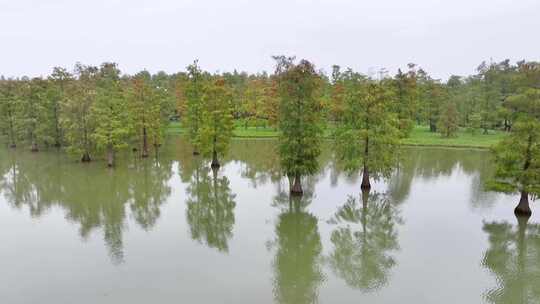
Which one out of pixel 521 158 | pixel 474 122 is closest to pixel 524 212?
pixel 521 158

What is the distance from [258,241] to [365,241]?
5.57 meters

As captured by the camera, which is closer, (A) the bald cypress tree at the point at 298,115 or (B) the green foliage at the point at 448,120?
(A) the bald cypress tree at the point at 298,115

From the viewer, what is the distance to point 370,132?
27625 millimetres

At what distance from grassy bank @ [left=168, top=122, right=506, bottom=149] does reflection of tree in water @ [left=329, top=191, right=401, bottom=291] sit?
76.7 feet

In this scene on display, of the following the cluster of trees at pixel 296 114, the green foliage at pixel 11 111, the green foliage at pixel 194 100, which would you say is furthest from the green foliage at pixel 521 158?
the green foliage at pixel 11 111

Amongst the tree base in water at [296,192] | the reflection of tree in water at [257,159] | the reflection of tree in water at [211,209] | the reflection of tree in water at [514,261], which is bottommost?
the reflection of tree in water at [514,261]

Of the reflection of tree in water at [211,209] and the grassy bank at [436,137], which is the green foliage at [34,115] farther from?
the reflection of tree in water at [211,209]

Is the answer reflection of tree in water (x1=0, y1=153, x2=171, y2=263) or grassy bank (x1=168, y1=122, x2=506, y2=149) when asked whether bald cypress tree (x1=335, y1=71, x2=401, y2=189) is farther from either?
grassy bank (x1=168, y1=122, x2=506, y2=149)

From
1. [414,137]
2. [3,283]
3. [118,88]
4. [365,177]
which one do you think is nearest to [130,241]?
[3,283]

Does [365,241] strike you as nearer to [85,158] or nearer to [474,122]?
[85,158]

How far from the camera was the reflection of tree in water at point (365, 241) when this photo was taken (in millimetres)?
15805

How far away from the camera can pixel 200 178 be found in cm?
→ 3409

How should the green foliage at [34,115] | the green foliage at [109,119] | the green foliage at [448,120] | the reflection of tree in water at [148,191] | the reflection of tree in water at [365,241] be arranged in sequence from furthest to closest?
the green foliage at [448,120] < the green foliage at [34,115] < the green foliage at [109,119] < the reflection of tree in water at [148,191] < the reflection of tree in water at [365,241]

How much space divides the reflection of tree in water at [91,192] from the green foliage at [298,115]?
979cm
